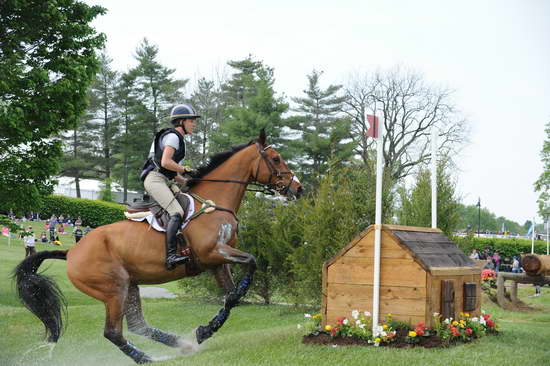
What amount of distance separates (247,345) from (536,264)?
9.09m

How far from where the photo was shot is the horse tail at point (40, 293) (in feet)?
27.7

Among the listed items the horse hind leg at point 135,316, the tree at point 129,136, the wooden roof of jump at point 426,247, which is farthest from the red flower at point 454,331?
the tree at point 129,136

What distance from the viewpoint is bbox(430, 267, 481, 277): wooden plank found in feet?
24.6

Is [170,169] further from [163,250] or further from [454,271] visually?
[454,271]

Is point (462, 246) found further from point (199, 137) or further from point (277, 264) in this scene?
point (199, 137)

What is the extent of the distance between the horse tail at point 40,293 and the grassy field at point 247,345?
27 cm

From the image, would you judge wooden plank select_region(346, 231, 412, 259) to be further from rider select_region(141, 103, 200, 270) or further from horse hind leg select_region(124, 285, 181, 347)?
horse hind leg select_region(124, 285, 181, 347)

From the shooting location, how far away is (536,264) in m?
14.4

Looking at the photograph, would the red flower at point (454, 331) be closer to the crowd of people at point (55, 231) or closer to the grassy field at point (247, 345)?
the grassy field at point (247, 345)

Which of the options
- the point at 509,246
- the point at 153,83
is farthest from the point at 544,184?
the point at 153,83

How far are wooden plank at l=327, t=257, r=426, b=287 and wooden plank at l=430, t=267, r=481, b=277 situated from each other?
17 cm

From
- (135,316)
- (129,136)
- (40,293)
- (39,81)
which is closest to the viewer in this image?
(40,293)

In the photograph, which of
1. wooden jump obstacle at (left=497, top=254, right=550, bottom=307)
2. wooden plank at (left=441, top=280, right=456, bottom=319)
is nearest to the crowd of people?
wooden jump obstacle at (left=497, top=254, right=550, bottom=307)

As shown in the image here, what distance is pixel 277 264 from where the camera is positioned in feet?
57.2
